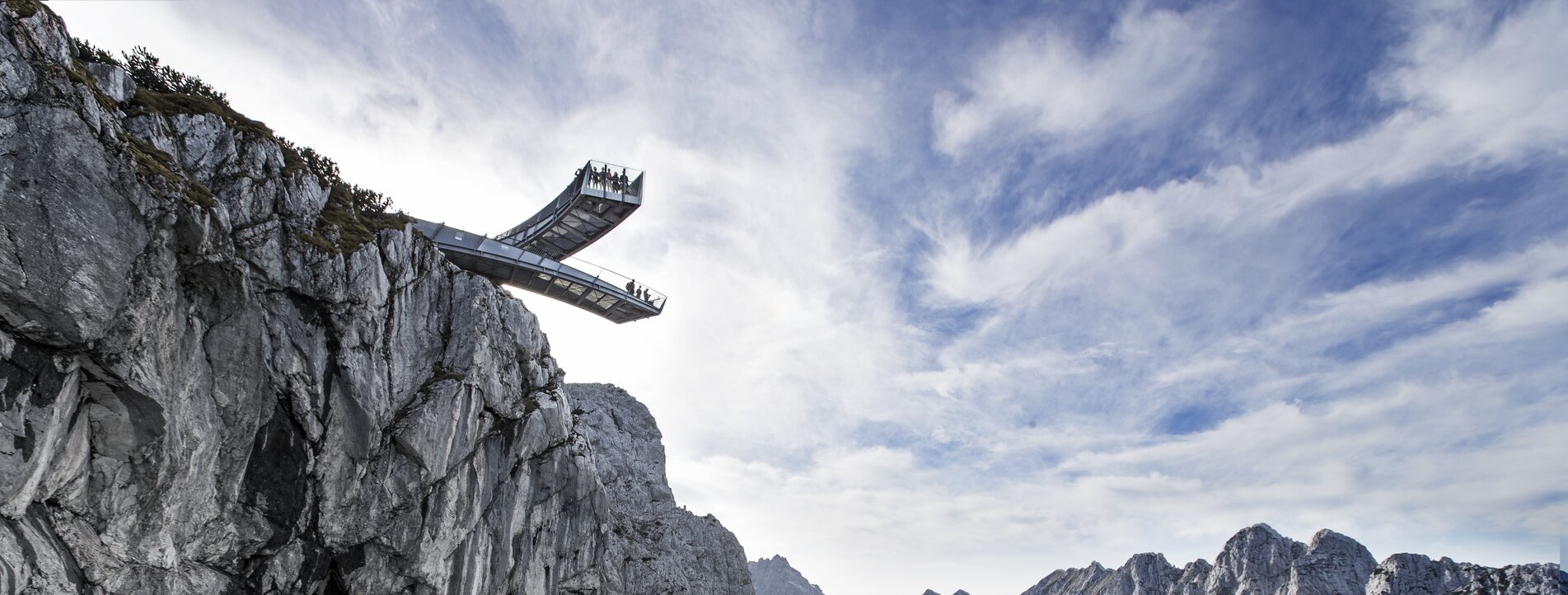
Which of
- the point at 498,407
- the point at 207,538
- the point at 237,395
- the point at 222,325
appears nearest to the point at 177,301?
the point at 222,325

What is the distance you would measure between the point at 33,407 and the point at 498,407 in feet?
71.2

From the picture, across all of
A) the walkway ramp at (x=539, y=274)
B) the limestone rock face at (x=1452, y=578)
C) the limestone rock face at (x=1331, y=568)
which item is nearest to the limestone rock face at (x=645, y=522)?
the walkway ramp at (x=539, y=274)

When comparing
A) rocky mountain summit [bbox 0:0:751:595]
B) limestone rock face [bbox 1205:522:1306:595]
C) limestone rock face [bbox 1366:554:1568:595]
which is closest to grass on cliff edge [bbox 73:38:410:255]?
rocky mountain summit [bbox 0:0:751:595]

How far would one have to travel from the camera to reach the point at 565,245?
54.6 m

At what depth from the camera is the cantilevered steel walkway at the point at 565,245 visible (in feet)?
164

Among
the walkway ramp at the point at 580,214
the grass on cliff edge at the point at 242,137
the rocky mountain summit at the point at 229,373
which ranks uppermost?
the walkway ramp at the point at 580,214

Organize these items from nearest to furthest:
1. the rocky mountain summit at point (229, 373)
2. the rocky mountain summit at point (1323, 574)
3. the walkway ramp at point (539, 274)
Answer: the rocky mountain summit at point (229, 373) < the walkway ramp at point (539, 274) < the rocky mountain summit at point (1323, 574)

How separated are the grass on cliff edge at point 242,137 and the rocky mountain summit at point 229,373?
167 mm

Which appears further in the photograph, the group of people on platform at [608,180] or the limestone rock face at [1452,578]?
the limestone rock face at [1452,578]

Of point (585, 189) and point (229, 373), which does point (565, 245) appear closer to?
point (585, 189)

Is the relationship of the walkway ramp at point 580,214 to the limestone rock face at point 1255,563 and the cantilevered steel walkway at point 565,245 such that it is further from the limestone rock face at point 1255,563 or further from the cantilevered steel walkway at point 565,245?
the limestone rock face at point 1255,563

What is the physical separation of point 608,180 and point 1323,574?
137 metres

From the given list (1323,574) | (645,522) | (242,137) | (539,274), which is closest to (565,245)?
(539,274)

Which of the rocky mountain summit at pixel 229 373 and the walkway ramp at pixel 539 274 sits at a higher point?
the walkway ramp at pixel 539 274
